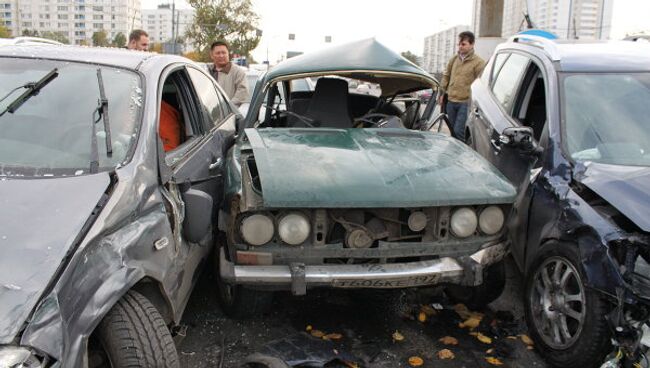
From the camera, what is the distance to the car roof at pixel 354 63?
481 cm

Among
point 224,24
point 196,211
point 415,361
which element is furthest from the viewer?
point 224,24

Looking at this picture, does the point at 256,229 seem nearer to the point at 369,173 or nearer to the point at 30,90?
the point at 369,173

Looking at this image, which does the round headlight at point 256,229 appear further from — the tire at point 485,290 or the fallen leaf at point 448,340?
the tire at point 485,290

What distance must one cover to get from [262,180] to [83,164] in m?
0.93

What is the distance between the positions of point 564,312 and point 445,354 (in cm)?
73

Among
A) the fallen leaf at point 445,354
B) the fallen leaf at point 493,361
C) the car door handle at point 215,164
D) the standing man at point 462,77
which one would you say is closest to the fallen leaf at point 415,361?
the fallen leaf at point 445,354

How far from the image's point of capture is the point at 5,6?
10931 cm

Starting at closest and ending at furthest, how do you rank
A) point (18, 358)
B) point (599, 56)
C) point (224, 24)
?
point (18, 358) < point (599, 56) < point (224, 24)

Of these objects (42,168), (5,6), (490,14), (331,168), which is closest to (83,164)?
(42,168)

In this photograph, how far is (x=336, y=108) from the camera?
523 cm

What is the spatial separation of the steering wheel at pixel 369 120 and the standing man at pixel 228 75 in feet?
8.46

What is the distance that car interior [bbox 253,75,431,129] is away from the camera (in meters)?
5.19

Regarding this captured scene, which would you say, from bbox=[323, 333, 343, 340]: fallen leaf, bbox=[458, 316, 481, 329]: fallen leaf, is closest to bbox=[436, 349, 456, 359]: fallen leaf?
bbox=[458, 316, 481, 329]: fallen leaf

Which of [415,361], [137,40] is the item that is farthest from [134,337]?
[137,40]
